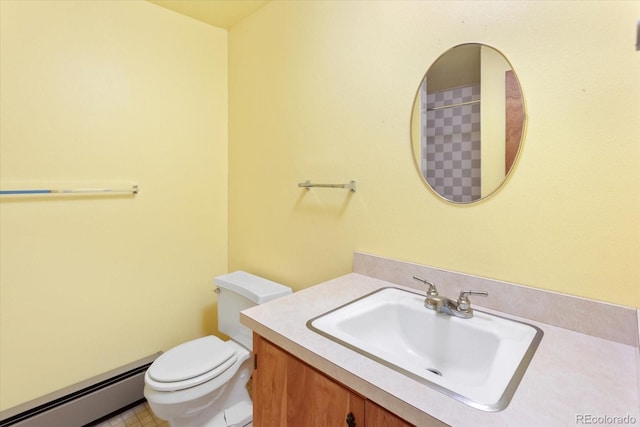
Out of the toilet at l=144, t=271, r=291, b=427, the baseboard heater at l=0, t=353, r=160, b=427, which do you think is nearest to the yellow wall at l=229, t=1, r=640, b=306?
the toilet at l=144, t=271, r=291, b=427

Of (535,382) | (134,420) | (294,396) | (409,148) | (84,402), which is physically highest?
(409,148)

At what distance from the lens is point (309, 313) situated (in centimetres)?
100

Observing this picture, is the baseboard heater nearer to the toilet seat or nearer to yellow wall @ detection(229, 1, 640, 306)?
the toilet seat

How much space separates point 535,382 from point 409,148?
87 centimetres

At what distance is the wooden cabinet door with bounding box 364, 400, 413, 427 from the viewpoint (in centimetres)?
63

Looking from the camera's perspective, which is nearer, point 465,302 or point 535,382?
point 535,382

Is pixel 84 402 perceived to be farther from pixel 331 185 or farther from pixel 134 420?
pixel 331 185

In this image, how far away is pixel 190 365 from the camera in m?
1.44

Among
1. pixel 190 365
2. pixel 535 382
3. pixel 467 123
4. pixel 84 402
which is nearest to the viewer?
pixel 535 382

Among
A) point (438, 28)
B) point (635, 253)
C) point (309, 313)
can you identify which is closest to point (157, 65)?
point (438, 28)

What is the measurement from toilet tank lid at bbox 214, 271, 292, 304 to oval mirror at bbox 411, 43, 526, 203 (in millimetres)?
956

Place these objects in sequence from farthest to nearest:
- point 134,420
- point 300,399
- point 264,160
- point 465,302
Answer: point 264,160
point 134,420
point 465,302
point 300,399

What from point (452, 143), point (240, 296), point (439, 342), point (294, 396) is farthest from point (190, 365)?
point (452, 143)

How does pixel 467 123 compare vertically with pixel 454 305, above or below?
above
